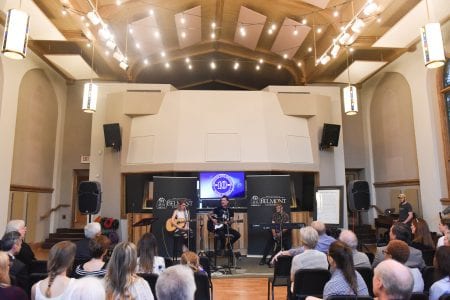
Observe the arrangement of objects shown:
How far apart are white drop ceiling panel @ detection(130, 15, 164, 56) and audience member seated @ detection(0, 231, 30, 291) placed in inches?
256

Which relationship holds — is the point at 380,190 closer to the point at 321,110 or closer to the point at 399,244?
the point at 321,110

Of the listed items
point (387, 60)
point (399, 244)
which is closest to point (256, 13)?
point (387, 60)

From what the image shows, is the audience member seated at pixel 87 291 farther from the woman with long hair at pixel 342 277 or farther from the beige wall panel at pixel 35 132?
the beige wall panel at pixel 35 132

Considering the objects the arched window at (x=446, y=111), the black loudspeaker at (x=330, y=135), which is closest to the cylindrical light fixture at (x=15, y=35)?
the black loudspeaker at (x=330, y=135)

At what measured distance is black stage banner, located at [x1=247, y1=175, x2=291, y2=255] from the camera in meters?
7.40

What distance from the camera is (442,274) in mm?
2441

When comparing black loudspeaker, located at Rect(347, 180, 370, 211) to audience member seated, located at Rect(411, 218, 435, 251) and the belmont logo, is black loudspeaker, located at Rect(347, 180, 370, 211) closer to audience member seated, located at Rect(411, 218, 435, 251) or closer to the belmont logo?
the belmont logo

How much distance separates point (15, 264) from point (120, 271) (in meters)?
1.27

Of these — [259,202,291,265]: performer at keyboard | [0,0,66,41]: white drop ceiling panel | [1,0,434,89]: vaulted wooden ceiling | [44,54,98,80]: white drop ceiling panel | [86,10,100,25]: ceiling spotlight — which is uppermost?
[1,0,434,89]: vaulted wooden ceiling

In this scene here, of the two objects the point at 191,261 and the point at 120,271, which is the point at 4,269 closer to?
the point at 120,271

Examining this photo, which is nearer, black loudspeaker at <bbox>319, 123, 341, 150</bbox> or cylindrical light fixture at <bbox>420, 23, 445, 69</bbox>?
cylindrical light fixture at <bbox>420, 23, 445, 69</bbox>

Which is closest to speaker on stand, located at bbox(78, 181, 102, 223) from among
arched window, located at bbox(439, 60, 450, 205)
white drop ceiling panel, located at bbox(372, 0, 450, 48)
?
white drop ceiling panel, located at bbox(372, 0, 450, 48)

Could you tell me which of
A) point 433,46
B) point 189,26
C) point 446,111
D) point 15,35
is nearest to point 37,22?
point 15,35

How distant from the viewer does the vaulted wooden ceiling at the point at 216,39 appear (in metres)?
7.21
